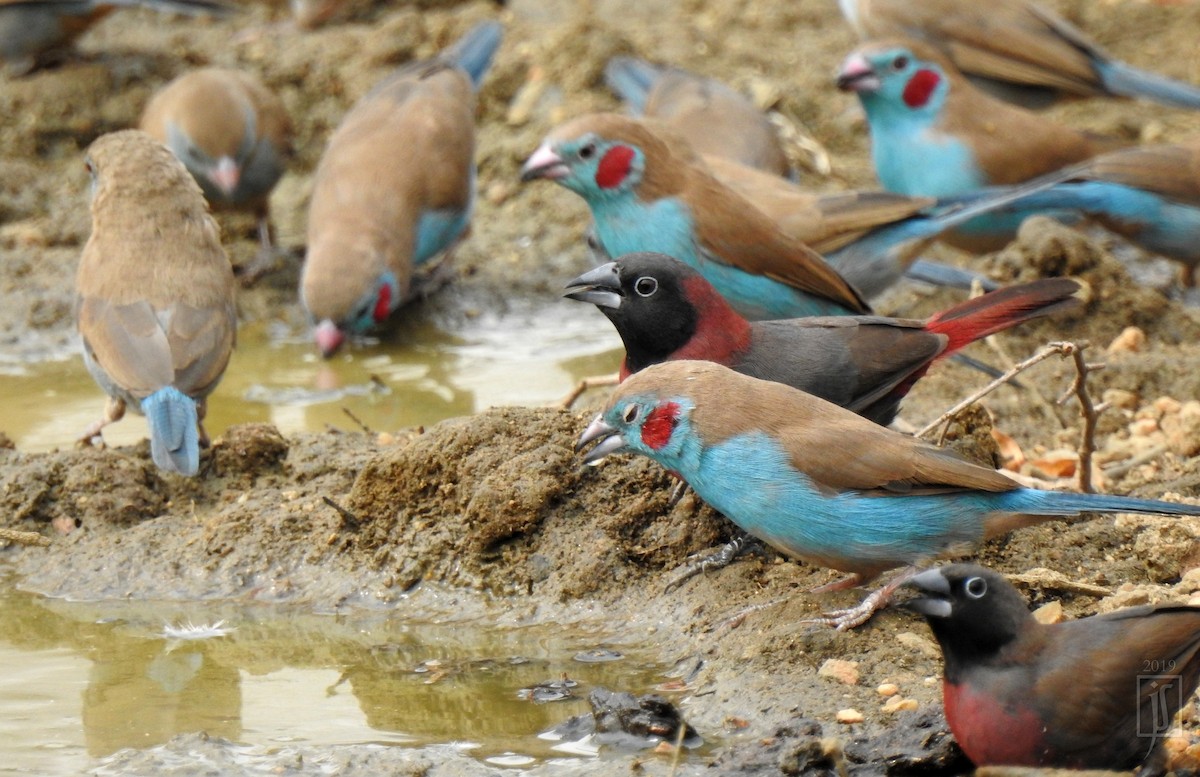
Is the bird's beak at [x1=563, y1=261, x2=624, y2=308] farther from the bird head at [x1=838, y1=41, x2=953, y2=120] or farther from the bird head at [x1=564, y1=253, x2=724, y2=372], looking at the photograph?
the bird head at [x1=838, y1=41, x2=953, y2=120]

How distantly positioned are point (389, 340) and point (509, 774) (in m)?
4.50

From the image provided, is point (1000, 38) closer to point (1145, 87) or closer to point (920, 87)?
point (1145, 87)

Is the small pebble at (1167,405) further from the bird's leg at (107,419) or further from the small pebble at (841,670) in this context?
the bird's leg at (107,419)

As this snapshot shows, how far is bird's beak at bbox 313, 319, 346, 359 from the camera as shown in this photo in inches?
292

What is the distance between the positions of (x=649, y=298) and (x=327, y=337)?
2823 mm

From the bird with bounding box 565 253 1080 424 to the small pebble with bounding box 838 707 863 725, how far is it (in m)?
1.34

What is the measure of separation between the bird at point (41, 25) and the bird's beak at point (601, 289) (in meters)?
6.01

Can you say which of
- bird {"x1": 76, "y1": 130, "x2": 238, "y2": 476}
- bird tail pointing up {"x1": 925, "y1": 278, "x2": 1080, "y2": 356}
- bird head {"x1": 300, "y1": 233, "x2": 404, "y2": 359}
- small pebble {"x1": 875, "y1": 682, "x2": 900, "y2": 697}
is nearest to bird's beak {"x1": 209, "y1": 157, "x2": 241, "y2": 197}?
bird head {"x1": 300, "y1": 233, "x2": 404, "y2": 359}

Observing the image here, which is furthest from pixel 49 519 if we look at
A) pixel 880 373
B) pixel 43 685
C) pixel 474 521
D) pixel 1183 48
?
pixel 1183 48

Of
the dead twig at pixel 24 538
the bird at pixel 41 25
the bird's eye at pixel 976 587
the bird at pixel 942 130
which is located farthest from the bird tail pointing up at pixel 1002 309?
the bird at pixel 41 25

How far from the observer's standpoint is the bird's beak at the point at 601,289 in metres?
4.97

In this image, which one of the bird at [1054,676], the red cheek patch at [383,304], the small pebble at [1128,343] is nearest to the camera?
the bird at [1054,676]

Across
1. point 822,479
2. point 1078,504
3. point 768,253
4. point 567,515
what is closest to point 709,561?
point 567,515

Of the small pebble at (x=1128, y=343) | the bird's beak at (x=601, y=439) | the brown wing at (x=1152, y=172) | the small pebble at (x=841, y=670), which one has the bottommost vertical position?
the small pebble at (x=1128, y=343)
